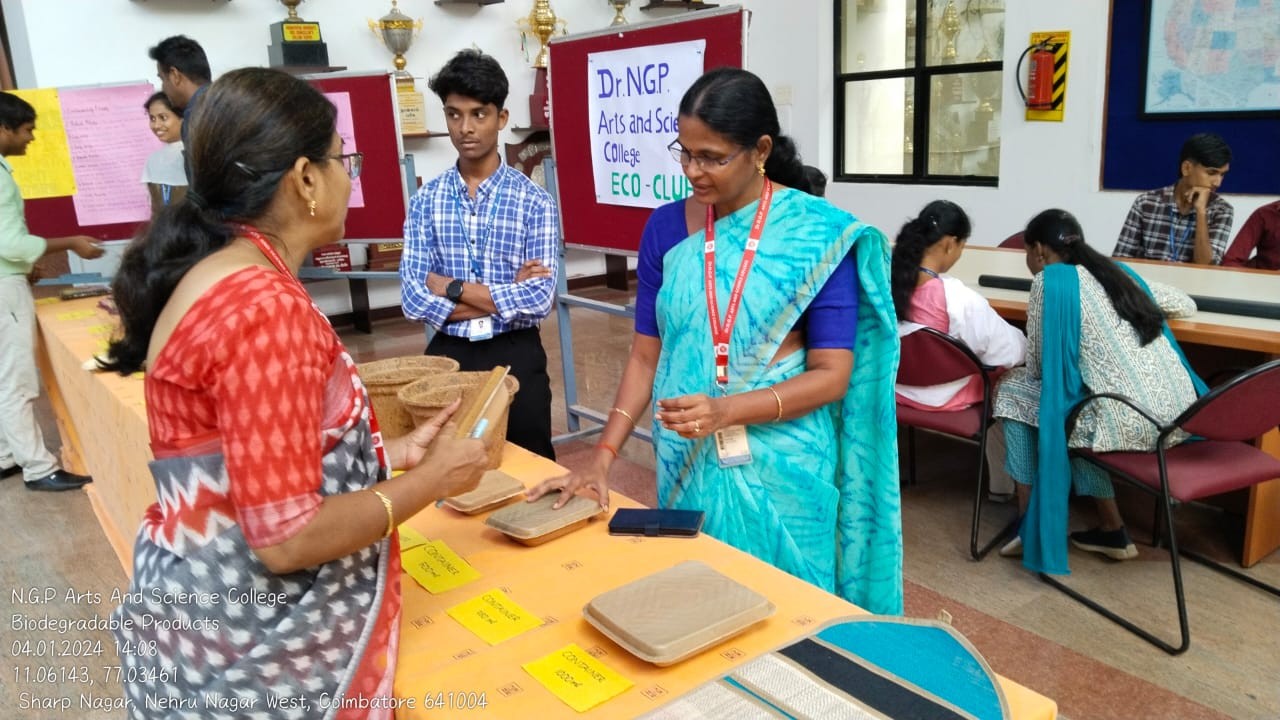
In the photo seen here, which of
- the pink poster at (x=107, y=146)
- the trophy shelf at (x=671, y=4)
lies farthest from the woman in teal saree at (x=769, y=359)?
the trophy shelf at (x=671, y=4)

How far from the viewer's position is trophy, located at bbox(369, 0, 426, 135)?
623 cm

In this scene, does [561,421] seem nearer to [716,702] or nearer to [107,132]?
[107,132]

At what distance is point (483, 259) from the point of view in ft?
7.84

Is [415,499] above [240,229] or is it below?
below

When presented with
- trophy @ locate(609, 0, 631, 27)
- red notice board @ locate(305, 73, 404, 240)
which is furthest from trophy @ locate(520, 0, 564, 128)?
red notice board @ locate(305, 73, 404, 240)

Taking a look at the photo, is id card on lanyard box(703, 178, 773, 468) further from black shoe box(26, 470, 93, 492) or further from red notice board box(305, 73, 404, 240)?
black shoe box(26, 470, 93, 492)

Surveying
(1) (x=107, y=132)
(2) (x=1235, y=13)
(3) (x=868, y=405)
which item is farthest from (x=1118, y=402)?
(1) (x=107, y=132)

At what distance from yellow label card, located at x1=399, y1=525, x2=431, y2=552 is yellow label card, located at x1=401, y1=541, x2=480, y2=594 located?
0.01 meters

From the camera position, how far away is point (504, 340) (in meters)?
2.43

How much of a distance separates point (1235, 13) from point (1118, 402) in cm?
354

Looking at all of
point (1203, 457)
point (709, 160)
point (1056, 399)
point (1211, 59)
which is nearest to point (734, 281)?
point (709, 160)

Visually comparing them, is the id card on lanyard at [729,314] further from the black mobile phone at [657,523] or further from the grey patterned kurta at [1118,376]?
the grey patterned kurta at [1118,376]

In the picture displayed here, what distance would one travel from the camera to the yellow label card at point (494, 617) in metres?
1.17

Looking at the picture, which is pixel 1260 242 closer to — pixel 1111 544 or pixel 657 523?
pixel 1111 544
